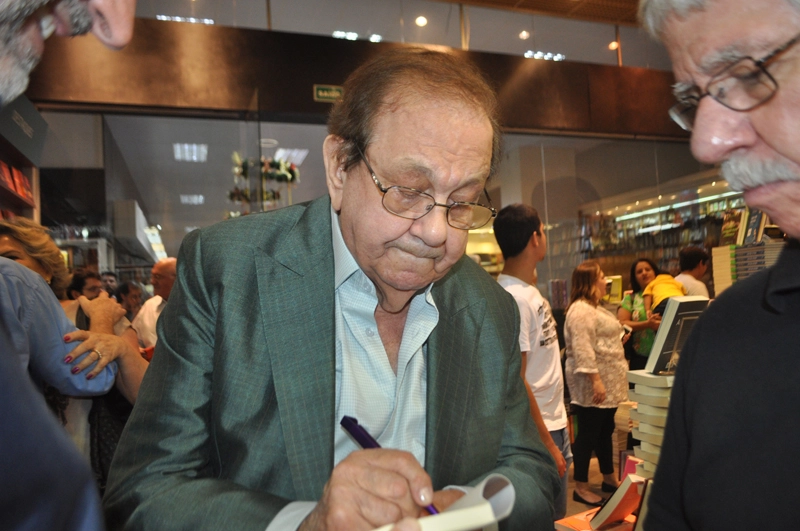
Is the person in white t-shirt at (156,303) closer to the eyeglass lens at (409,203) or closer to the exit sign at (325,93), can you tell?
the exit sign at (325,93)

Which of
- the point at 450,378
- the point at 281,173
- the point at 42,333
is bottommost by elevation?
the point at 450,378

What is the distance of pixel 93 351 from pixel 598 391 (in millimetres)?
3888

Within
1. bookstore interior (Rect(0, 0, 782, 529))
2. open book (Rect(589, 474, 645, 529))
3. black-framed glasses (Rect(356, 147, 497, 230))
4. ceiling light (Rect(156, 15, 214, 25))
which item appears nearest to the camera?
black-framed glasses (Rect(356, 147, 497, 230))

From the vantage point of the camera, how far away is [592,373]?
4750 millimetres

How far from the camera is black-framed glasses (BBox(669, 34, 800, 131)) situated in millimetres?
862

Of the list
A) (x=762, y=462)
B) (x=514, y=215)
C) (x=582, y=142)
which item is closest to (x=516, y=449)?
(x=762, y=462)

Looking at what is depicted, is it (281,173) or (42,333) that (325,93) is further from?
(42,333)

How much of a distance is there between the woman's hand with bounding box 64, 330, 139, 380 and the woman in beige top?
3.61 m

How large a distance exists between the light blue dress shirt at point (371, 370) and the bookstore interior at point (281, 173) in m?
1.61

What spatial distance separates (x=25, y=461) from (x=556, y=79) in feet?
23.2

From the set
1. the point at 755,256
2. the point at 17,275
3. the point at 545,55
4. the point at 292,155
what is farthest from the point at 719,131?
the point at 545,55

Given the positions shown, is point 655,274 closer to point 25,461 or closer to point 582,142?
point 582,142

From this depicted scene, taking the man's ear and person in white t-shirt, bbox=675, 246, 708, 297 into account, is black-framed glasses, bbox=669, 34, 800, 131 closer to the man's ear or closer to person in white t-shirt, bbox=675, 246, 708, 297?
the man's ear

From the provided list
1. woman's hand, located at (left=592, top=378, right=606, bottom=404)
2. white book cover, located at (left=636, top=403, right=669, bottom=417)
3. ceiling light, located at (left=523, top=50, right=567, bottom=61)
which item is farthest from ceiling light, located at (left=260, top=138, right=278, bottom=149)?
white book cover, located at (left=636, top=403, right=669, bottom=417)
